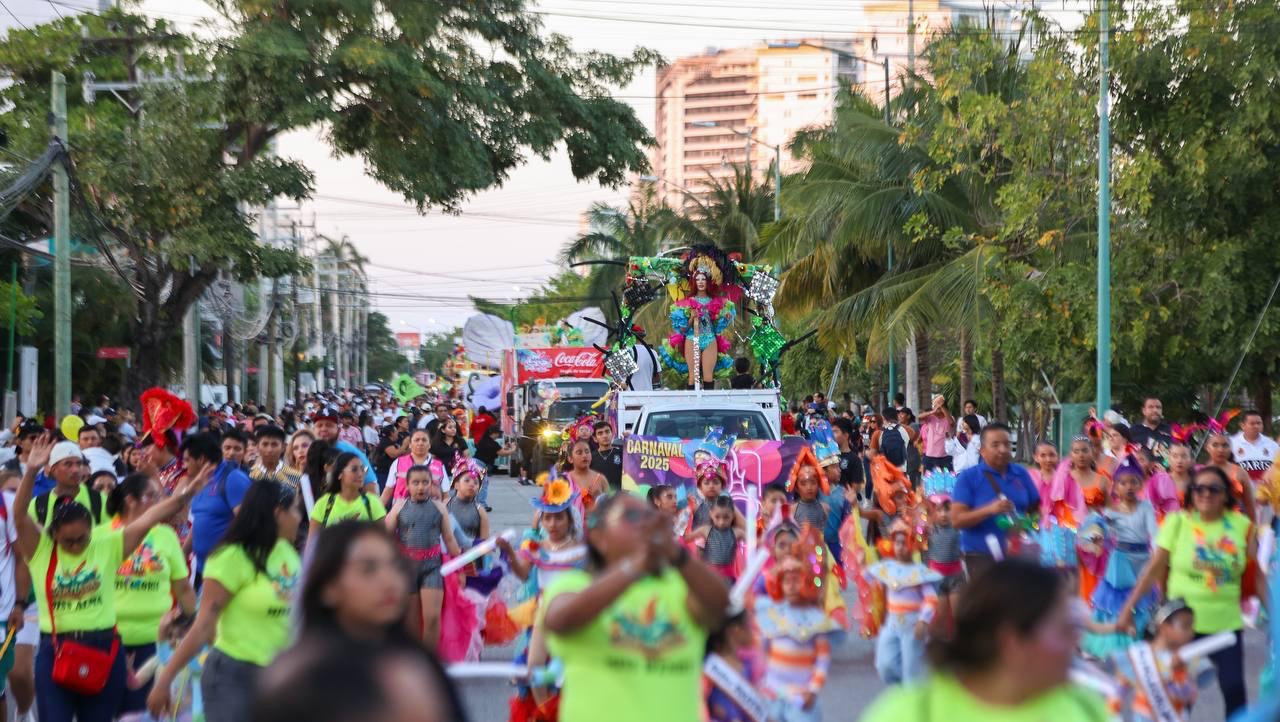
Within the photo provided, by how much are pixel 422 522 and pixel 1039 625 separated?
7166mm

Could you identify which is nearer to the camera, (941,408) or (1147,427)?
(1147,427)

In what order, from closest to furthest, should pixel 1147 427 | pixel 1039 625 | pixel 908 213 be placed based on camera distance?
1. pixel 1039 625
2. pixel 1147 427
3. pixel 908 213

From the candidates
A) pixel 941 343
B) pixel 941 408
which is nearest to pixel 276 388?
pixel 941 343

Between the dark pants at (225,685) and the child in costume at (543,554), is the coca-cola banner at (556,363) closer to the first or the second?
the child in costume at (543,554)

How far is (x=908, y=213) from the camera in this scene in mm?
28859

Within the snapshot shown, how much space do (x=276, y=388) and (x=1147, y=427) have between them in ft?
173

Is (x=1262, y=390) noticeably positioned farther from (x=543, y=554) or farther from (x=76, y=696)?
(x=76, y=696)

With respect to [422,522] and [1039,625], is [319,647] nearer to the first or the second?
[1039,625]

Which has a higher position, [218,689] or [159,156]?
[159,156]

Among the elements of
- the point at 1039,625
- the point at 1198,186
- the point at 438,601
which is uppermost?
the point at 1198,186

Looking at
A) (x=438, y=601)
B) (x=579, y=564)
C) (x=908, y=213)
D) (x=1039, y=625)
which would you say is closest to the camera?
(x=1039, y=625)

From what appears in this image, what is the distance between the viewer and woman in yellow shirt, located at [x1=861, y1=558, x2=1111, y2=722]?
11.5 feet

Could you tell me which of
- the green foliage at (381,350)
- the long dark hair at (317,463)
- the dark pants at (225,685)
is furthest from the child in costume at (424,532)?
the green foliage at (381,350)

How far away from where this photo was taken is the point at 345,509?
9.07 m
